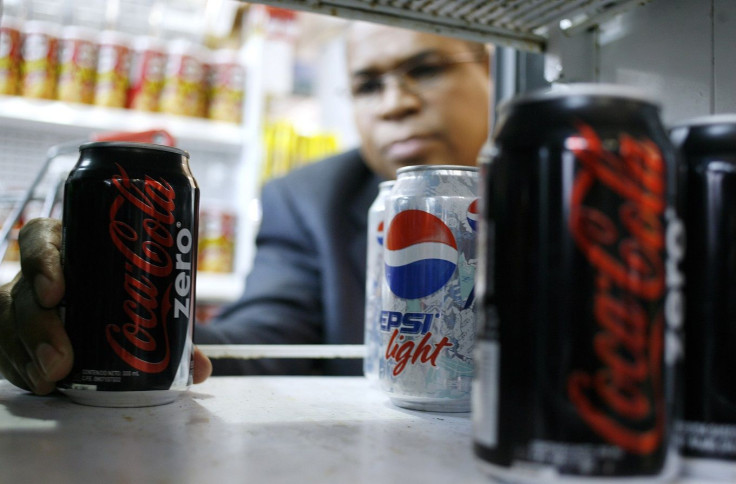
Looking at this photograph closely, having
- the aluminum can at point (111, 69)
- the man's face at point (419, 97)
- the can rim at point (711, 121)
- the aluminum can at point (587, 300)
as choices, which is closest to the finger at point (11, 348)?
the aluminum can at point (587, 300)

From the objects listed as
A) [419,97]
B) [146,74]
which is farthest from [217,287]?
[419,97]

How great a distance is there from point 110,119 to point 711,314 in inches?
101

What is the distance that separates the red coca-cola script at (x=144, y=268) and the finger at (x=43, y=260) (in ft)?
0.23

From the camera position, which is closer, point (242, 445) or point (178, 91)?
point (242, 445)

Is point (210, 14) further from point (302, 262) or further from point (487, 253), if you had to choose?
point (487, 253)

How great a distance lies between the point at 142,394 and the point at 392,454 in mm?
271

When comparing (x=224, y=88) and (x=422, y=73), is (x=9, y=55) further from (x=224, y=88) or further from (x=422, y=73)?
(x=422, y=73)

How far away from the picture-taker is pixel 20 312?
0.61 m

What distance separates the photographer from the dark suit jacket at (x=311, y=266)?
5.10 ft

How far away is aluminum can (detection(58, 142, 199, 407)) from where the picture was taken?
56 centimetres

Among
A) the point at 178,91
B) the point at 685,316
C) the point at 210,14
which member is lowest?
the point at 685,316

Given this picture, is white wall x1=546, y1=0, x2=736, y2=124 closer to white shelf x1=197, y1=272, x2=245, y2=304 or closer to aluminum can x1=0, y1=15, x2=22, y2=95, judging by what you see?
white shelf x1=197, y1=272, x2=245, y2=304

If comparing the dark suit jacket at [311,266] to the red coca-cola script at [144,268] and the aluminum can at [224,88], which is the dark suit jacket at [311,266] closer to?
the red coca-cola script at [144,268]

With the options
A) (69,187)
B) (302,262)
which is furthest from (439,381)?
(302,262)
